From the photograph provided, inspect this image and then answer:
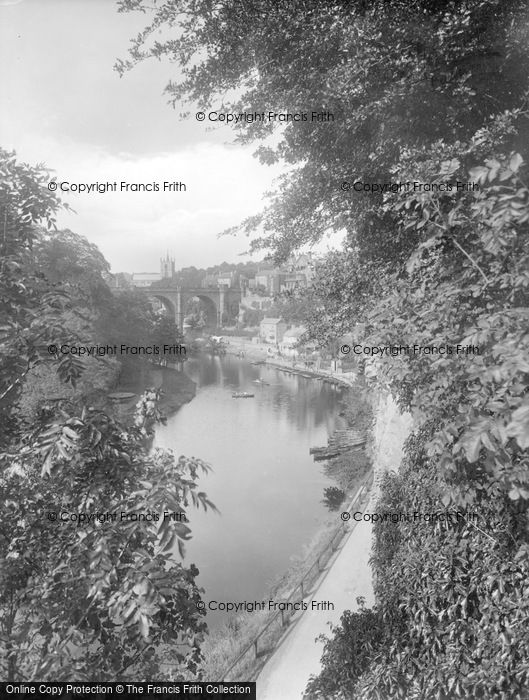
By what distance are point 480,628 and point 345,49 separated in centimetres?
354

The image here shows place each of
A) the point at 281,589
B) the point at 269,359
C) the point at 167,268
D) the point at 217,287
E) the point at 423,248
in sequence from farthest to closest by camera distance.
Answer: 1. the point at 269,359
2. the point at 281,589
3. the point at 217,287
4. the point at 167,268
5. the point at 423,248

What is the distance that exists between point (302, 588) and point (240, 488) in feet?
4.44

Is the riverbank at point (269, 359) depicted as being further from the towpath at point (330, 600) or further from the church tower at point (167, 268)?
the church tower at point (167, 268)

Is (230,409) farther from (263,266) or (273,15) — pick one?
(273,15)

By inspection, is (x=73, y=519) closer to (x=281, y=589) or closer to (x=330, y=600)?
(x=330, y=600)

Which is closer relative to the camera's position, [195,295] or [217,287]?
[195,295]

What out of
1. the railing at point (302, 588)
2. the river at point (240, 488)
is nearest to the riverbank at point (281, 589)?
the railing at point (302, 588)

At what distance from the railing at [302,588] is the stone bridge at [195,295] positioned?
3.31 m

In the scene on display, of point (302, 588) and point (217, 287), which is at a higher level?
point (217, 287)

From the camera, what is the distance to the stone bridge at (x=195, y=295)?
532 cm

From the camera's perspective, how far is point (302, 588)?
5.44 meters

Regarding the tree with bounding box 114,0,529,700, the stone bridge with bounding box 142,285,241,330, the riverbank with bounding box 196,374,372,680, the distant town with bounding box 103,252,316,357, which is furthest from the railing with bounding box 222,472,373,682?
the stone bridge with bounding box 142,285,241,330

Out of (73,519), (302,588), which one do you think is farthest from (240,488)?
(73,519)

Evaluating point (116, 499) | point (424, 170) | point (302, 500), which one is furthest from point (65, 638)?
point (302, 500)
